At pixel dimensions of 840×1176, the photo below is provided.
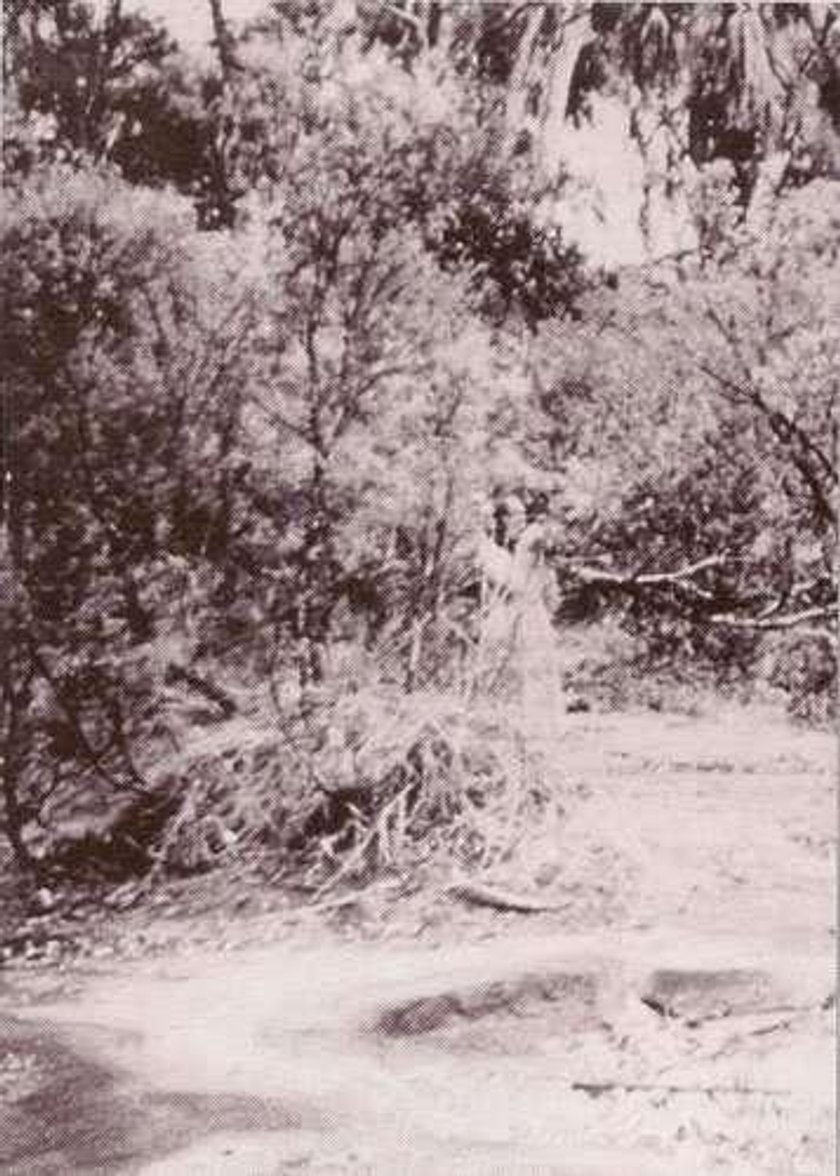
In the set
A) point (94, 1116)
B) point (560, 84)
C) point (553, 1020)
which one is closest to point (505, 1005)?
point (553, 1020)

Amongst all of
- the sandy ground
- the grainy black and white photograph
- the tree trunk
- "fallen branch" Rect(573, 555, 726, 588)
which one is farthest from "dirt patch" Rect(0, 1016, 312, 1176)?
the tree trunk

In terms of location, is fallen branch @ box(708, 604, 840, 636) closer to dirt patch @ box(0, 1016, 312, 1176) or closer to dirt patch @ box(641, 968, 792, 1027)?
dirt patch @ box(641, 968, 792, 1027)

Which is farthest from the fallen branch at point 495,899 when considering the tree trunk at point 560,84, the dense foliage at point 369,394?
the tree trunk at point 560,84

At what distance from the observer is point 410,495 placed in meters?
2.40

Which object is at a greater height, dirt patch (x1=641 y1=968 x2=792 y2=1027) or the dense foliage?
the dense foliage

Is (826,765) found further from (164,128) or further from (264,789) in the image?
(164,128)

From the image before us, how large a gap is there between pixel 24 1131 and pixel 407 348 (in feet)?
4.15

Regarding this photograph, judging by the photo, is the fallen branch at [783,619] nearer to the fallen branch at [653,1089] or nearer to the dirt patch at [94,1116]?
the fallen branch at [653,1089]

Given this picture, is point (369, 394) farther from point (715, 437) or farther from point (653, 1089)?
point (653, 1089)

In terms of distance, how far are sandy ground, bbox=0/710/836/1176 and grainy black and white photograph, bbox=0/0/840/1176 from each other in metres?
0.01

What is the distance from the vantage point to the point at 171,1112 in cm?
198

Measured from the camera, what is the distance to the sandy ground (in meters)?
1.96

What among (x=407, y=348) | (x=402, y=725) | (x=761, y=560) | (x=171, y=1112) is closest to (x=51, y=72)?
(x=407, y=348)

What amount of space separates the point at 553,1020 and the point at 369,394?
3.23 feet
